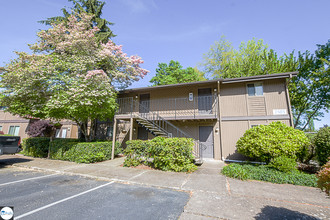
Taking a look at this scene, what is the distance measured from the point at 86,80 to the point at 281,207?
9880 mm

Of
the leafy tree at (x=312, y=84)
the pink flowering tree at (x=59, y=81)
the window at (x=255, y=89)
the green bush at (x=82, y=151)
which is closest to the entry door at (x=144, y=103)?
the pink flowering tree at (x=59, y=81)

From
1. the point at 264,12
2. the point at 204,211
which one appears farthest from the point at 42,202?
the point at 264,12

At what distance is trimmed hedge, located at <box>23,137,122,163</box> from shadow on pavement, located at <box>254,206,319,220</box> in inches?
325

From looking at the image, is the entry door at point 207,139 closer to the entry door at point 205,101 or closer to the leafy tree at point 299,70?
the entry door at point 205,101

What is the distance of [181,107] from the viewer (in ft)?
38.9

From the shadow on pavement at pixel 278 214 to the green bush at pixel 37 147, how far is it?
12769 millimetres

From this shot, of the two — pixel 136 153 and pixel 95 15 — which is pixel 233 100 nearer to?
pixel 136 153

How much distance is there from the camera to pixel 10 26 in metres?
7.27

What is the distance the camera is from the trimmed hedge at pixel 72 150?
8695 millimetres

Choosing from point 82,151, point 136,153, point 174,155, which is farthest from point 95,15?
point 174,155

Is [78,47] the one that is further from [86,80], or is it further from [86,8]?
[86,8]

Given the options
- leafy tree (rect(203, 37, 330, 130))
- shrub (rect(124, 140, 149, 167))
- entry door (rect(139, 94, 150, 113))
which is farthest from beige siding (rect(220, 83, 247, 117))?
leafy tree (rect(203, 37, 330, 130))

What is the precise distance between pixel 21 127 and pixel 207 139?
22736mm

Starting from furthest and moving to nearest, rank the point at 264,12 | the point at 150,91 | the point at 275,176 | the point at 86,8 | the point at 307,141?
the point at 86,8
the point at 150,91
the point at 264,12
the point at 307,141
the point at 275,176
